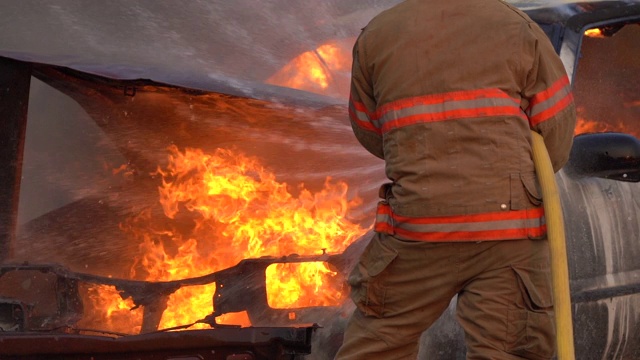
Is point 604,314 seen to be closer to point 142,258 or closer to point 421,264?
point 421,264

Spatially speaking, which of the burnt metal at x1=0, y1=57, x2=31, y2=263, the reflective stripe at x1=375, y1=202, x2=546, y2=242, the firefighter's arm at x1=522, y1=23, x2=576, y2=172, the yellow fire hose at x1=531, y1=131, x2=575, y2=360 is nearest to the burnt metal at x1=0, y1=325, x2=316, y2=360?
the burnt metal at x1=0, y1=57, x2=31, y2=263

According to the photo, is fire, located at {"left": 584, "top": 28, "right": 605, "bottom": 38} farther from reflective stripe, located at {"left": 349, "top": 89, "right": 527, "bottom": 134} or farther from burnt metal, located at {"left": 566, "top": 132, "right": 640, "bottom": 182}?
reflective stripe, located at {"left": 349, "top": 89, "right": 527, "bottom": 134}

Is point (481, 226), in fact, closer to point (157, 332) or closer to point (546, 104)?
point (546, 104)

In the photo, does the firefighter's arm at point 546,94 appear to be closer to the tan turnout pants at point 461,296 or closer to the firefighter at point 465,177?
the firefighter at point 465,177

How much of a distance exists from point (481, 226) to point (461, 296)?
11.0 inches

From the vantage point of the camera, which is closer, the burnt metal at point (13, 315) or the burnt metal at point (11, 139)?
the burnt metal at point (13, 315)

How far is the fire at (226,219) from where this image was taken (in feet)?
11.9

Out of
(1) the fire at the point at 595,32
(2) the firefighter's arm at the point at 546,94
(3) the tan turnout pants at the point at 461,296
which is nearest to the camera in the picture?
(3) the tan turnout pants at the point at 461,296

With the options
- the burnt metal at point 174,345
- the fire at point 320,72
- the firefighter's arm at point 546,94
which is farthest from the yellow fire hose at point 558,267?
the fire at point 320,72

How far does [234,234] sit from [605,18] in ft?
6.88

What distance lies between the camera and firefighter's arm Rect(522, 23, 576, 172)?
2510 millimetres

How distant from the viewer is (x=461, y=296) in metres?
2.55

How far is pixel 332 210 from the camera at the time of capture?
12.4 feet

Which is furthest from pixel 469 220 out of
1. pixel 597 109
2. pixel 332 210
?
pixel 597 109
